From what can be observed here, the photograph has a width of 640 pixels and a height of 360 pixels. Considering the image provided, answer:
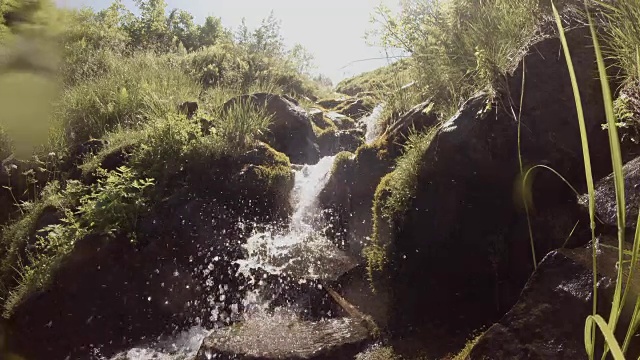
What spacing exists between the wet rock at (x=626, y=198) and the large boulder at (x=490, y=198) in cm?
47

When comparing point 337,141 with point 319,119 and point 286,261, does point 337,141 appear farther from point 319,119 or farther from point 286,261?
point 286,261

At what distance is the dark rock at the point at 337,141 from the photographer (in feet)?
25.8

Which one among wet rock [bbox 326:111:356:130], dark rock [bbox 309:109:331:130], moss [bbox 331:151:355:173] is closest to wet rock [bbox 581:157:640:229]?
moss [bbox 331:151:355:173]

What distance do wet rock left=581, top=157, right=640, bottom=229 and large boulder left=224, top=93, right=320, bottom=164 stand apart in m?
5.38

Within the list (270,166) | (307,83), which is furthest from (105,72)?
(307,83)

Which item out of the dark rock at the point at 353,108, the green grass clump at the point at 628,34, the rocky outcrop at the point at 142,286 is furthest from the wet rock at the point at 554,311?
the dark rock at the point at 353,108

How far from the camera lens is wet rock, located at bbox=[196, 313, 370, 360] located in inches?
133

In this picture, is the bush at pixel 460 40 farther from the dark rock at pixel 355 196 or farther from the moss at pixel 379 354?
the moss at pixel 379 354

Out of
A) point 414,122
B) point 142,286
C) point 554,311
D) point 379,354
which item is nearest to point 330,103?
point 414,122

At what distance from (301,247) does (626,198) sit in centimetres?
349

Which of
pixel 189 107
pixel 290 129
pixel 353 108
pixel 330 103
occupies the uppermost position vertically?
pixel 330 103

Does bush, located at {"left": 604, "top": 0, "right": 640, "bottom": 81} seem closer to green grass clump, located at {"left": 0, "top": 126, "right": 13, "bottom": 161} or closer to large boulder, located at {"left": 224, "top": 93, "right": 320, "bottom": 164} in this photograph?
large boulder, located at {"left": 224, "top": 93, "right": 320, "bottom": 164}

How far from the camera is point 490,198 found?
333cm

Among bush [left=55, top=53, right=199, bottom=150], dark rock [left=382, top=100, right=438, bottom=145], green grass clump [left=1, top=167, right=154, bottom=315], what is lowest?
green grass clump [left=1, top=167, right=154, bottom=315]
